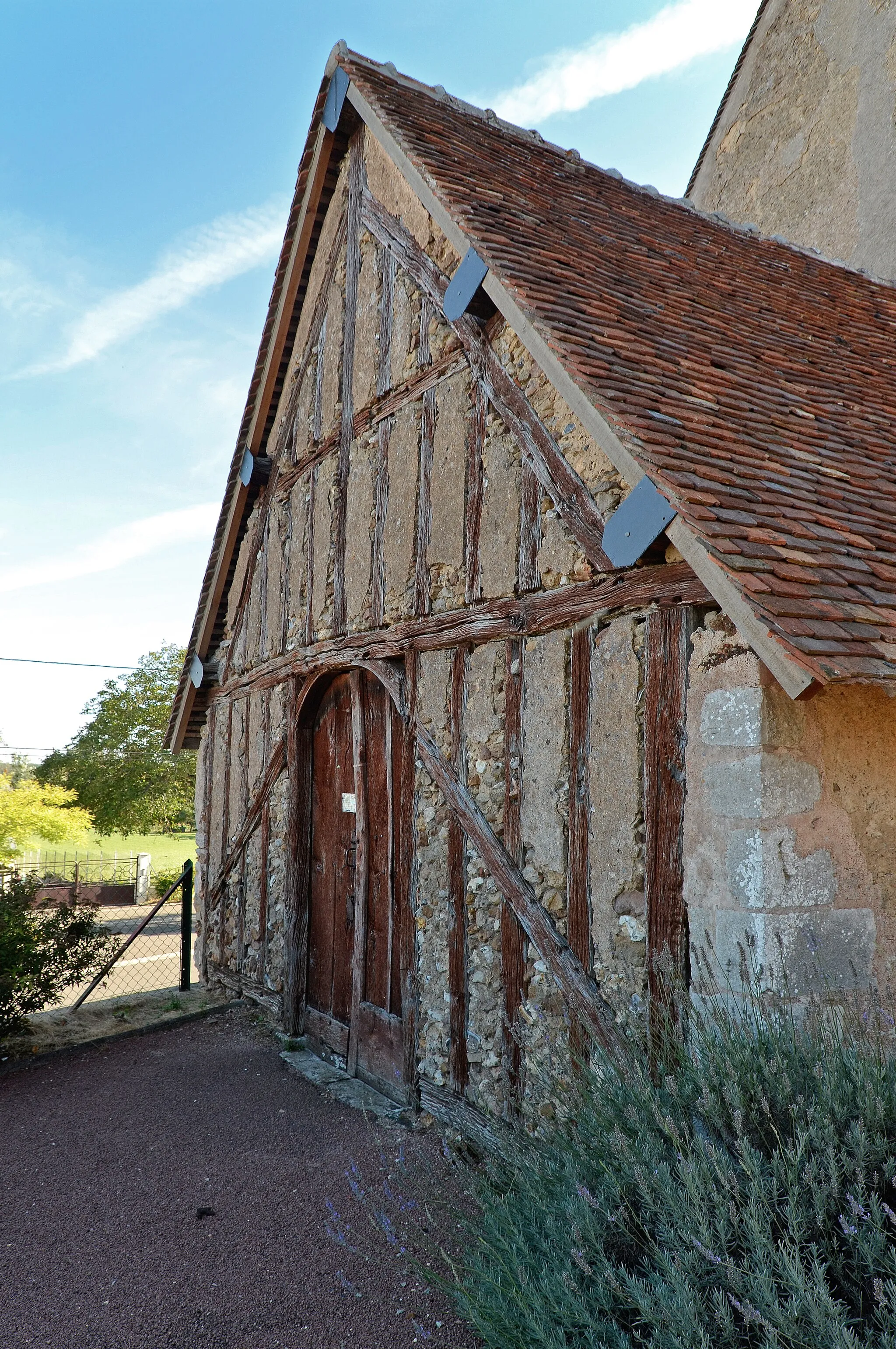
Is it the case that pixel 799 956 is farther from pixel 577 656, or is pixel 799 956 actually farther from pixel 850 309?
pixel 850 309

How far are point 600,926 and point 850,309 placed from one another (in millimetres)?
5167

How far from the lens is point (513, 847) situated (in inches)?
168

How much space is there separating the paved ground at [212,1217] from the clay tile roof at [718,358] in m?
2.42

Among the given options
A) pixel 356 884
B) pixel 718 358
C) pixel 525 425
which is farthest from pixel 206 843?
pixel 718 358

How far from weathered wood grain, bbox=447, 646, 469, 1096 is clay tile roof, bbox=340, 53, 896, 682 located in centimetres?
171

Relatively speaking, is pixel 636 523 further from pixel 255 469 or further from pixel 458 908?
pixel 255 469

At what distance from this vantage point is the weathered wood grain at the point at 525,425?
3.88 m

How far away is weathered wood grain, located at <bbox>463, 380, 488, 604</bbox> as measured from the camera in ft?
15.2

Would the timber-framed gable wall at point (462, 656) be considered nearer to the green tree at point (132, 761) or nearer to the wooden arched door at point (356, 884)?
the wooden arched door at point (356, 884)

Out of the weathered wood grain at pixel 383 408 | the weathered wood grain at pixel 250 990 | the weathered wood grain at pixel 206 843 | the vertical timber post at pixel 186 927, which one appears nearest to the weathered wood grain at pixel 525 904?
the weathered wood grain at pixel 383 408

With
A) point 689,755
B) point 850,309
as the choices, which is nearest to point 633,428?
point 689,755

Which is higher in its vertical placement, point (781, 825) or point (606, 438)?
point (606, 438)

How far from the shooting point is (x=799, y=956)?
3064 mm

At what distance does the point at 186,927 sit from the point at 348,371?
562 cm
